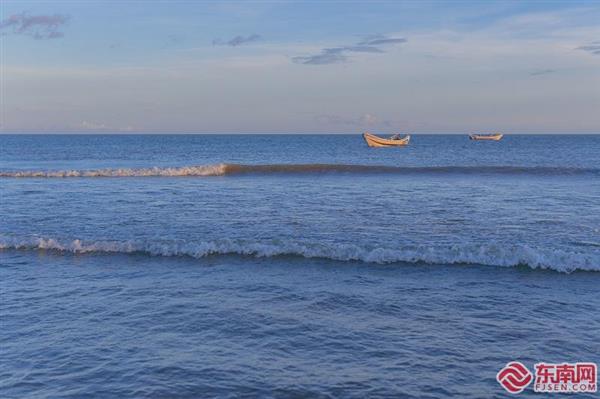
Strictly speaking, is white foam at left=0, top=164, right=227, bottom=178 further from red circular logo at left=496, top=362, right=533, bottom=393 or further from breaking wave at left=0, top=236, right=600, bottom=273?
red circular logo at left=496, top=362, right=533, bottom=393

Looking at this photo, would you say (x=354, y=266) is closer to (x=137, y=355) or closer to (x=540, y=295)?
(x=540, y=295)

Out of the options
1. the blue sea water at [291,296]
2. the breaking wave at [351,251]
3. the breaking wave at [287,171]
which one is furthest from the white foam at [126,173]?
the breaking wave at [351,251]

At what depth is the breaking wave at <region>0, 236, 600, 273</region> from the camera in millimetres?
13945

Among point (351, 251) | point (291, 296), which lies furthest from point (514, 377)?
point (351, 251)

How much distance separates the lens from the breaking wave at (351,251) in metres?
13.9

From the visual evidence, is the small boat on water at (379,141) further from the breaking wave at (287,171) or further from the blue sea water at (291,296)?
the blue sea water at (291,296)

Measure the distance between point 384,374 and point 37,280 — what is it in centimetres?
899

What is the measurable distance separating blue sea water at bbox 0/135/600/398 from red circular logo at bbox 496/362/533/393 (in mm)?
168

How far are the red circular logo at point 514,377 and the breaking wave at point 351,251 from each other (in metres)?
6.16

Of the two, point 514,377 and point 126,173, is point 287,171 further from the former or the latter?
point 514,377

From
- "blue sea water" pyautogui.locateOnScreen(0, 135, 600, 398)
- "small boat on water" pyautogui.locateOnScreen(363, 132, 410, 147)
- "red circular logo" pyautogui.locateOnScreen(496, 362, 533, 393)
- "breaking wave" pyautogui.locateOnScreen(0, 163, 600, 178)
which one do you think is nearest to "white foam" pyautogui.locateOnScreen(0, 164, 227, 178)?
"breaking wave" pyautogui.locateOnScreen(0, 163, 600, 178)

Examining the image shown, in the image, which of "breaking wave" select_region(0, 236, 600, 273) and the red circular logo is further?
"breaking wave" select_region(0, 236, 600, 273)

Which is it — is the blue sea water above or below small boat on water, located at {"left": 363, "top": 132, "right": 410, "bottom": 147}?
below

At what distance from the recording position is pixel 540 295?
38.2 ft
